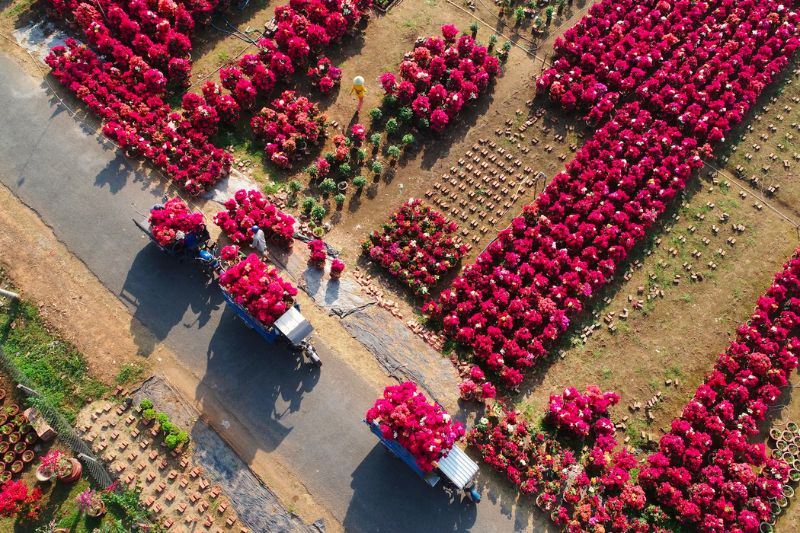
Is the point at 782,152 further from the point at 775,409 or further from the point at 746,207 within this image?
the point at 775,409

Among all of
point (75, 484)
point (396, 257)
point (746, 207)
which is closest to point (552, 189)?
point (396, 257)

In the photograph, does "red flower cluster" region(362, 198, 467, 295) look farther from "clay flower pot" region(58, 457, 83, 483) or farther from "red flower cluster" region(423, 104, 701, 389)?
"clay flower pot" region(58, 457, 83, 483)

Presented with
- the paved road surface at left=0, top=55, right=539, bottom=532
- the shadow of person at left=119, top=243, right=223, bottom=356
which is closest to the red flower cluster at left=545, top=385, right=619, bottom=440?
the paved road surface at left=0, top=55, right=539, bottom=532

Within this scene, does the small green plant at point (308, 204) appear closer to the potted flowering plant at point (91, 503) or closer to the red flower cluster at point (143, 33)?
the red flower cluster at point (143, 33)

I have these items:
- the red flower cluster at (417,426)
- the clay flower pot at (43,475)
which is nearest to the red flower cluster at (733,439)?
the red flower cluster at (417,426)

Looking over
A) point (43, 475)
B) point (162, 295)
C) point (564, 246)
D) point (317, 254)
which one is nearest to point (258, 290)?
point (317, 254)
